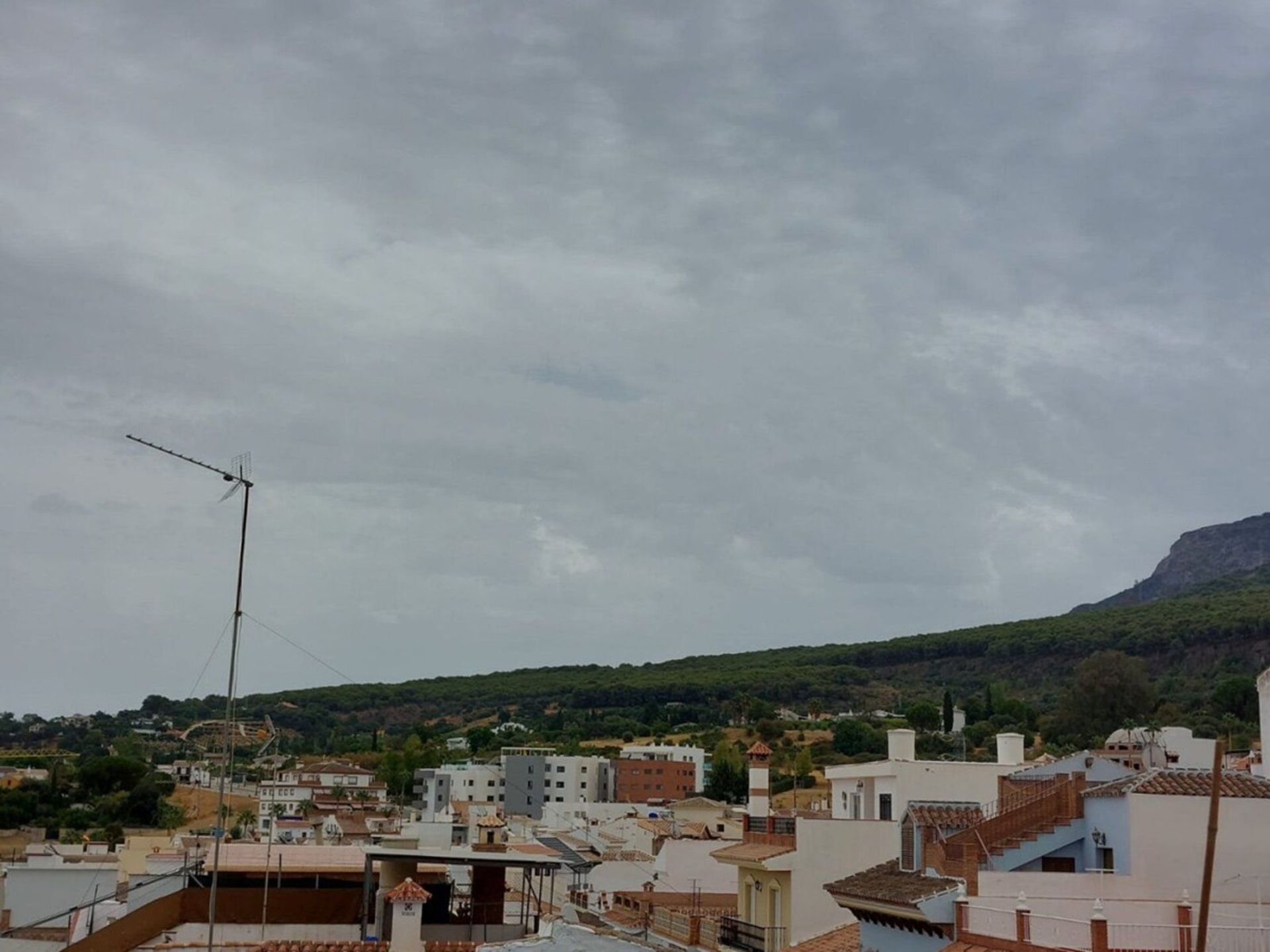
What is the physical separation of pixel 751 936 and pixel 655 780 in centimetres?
10904

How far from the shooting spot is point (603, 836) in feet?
247

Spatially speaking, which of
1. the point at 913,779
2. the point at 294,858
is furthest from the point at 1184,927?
the point at 294,858

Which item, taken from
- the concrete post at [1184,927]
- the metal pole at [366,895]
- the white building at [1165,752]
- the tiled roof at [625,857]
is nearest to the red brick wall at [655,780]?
the tiled roof at [625,857]

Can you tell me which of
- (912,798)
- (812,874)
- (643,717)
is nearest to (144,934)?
(812,874)

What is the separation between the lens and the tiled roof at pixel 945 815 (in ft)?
90.7

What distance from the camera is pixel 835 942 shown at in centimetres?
2930

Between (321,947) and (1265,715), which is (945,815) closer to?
(1265,715)

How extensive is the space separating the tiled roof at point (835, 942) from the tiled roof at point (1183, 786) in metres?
5.97

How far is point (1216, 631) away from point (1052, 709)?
31.3 meters

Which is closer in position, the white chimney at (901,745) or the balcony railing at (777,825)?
the balcony railing at (777,825)

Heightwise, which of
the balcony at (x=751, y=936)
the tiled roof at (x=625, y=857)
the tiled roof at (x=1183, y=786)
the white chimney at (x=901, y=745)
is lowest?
the balcony at (x=751, y=936)

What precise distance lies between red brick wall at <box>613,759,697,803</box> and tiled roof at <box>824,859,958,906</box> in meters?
112

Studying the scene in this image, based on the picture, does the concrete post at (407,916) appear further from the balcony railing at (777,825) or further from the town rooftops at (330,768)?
the town rooftops at (330,768)

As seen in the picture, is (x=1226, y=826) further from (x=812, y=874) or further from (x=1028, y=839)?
(x=812, y=874)
